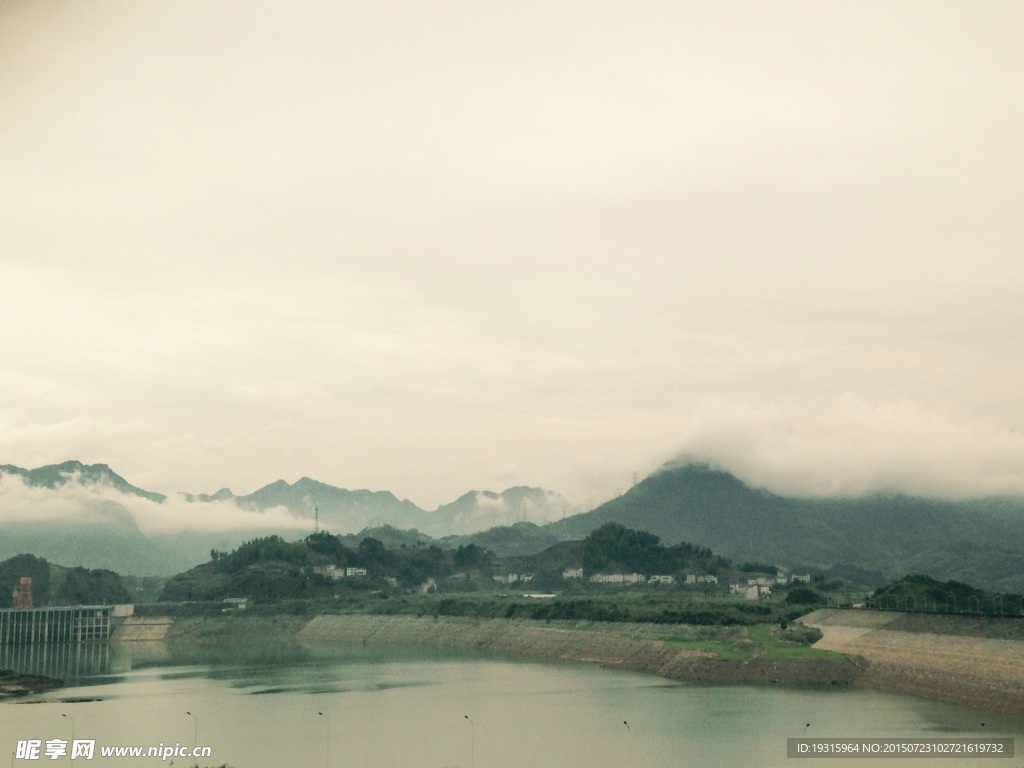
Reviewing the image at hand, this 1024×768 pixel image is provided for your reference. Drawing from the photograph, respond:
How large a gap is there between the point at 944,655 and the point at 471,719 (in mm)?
29512

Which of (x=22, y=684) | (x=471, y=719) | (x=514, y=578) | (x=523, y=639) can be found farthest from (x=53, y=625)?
(x=471, y=719)

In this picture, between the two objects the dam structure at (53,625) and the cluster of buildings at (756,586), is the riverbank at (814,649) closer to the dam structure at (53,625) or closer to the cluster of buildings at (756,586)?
the dam structure at (53,625)

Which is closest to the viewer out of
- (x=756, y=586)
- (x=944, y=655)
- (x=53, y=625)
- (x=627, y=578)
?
(x=944, y=655)

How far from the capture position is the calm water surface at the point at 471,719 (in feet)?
168

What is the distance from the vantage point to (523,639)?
111m

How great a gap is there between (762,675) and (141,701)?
3936 centimetres

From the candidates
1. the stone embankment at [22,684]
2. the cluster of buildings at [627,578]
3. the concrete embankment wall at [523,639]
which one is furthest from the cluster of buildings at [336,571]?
the stone embankment at [22,684]

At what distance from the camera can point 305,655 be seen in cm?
11050

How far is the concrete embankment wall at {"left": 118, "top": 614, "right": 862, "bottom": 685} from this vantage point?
78375mm

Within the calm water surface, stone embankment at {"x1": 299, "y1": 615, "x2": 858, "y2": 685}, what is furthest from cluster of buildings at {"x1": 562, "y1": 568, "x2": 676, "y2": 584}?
the calm water surface

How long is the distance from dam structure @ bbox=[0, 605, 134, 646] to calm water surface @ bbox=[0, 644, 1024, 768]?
6051 centimetres

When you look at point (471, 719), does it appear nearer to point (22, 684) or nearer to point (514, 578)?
point (22, 684)

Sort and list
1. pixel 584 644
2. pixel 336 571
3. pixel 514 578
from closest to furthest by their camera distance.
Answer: pixel 584 644 < pixel 336 571 < pixel 514 578

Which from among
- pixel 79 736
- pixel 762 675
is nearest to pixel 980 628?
pixel 762 675
